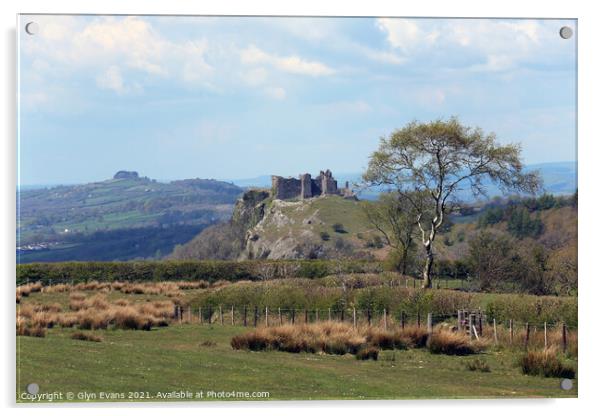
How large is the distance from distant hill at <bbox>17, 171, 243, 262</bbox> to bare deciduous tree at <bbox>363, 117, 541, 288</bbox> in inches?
181

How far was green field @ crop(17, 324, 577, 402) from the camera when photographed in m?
14.5

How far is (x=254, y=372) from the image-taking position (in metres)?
15.5

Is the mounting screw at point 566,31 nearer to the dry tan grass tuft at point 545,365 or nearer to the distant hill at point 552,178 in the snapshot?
the distant hill at point 552,178

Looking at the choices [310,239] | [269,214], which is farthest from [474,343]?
[269,214]

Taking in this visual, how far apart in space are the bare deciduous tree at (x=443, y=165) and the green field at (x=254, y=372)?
648 centimetres

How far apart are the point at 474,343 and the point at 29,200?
9161 millimetres

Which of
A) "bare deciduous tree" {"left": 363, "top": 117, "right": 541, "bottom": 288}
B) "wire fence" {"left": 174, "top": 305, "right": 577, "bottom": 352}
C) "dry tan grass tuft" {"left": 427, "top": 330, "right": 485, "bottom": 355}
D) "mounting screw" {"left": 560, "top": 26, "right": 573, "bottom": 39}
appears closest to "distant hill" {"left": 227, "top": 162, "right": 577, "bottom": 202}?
"bare deciduous tree" {"left": 363, "top": 117, "right": 541, "bottom": 288}

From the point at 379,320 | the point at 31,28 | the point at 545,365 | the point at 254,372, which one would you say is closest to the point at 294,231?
the point at 379,320

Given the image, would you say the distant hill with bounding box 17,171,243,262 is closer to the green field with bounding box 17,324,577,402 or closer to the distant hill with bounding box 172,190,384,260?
the green field with bounding box 17,324,577,402

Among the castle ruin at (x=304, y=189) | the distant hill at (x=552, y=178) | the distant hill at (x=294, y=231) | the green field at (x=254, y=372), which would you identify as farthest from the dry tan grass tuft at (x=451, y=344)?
the castle ruin at (x=304, y=189)

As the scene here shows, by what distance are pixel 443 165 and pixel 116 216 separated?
8.96 m

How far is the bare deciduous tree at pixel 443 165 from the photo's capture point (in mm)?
22938

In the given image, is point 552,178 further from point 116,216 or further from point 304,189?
point 304,189

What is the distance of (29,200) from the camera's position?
50.1 feet
